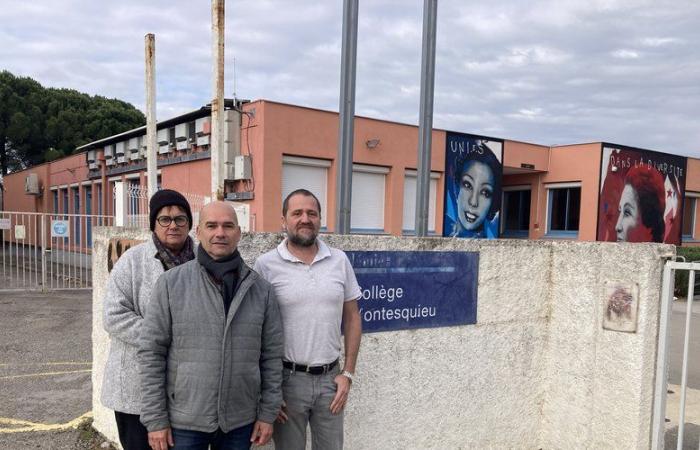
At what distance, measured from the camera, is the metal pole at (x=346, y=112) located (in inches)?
231

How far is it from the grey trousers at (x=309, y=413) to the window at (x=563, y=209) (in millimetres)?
19200

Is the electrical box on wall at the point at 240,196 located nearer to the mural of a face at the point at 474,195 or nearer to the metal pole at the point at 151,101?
the metal pole at the point at 151,101

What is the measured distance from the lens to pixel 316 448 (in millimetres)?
2699

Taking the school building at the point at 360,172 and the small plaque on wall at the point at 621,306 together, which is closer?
the small plaque on wall at the point at 621,306

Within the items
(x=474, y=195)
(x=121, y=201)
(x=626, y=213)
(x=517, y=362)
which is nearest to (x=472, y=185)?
(x=474, y=195)

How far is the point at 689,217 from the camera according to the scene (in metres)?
24.8

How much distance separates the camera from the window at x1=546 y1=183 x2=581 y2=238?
20.1m

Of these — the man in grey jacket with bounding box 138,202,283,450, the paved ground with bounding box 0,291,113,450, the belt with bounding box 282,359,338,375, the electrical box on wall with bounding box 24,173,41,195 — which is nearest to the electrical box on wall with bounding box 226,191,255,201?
the paved ground with bounding box 0,291,113,450

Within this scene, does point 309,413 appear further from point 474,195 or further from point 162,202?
point 474,195

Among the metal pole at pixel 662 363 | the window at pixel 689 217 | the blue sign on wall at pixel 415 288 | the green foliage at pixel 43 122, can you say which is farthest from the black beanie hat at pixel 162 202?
the green foliage at pixel 43 122

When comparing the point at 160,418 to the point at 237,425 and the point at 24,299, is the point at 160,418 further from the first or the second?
Result: the point at 24,299

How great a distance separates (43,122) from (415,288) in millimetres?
37096

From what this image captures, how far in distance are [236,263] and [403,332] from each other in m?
1.64

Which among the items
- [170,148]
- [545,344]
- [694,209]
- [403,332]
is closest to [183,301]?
[403,332]
